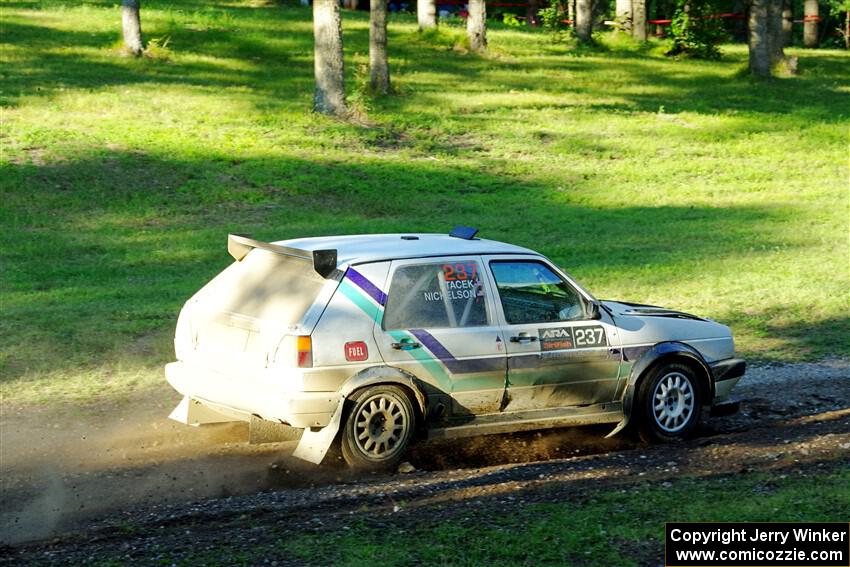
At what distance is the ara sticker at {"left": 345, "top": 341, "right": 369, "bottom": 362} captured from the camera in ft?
27.8

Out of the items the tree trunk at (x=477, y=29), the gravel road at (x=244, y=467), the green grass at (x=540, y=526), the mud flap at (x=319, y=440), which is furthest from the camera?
the tree trunk at (x=477, y=29)

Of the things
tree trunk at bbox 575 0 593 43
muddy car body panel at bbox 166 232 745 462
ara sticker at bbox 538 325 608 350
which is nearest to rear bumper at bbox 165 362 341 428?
muddy car body panel at bbox 166 232 745 462

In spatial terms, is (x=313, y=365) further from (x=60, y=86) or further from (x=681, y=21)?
(x=681, y=21)

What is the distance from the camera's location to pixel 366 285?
8.66 m

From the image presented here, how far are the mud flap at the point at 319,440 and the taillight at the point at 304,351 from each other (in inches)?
14.8

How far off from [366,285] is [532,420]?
171cm

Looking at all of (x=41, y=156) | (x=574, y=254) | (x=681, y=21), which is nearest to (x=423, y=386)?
(x=574, y=254)

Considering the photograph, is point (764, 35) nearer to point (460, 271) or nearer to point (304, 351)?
point (460, 271)

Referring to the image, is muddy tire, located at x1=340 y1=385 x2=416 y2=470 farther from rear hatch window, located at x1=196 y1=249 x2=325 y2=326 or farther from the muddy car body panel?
rear hatch window, located at x1=196 y1=249 x2=325 y2=326

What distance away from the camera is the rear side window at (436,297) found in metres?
8.78

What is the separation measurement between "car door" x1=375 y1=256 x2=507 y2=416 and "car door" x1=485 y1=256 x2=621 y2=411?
134mm

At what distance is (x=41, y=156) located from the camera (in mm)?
22031

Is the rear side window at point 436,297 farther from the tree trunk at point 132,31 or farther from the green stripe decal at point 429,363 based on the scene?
the tree trunk at point 132,31

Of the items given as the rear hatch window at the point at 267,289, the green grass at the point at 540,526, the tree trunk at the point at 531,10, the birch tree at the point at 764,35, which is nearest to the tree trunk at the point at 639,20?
the birch tree at the point at 764,35
